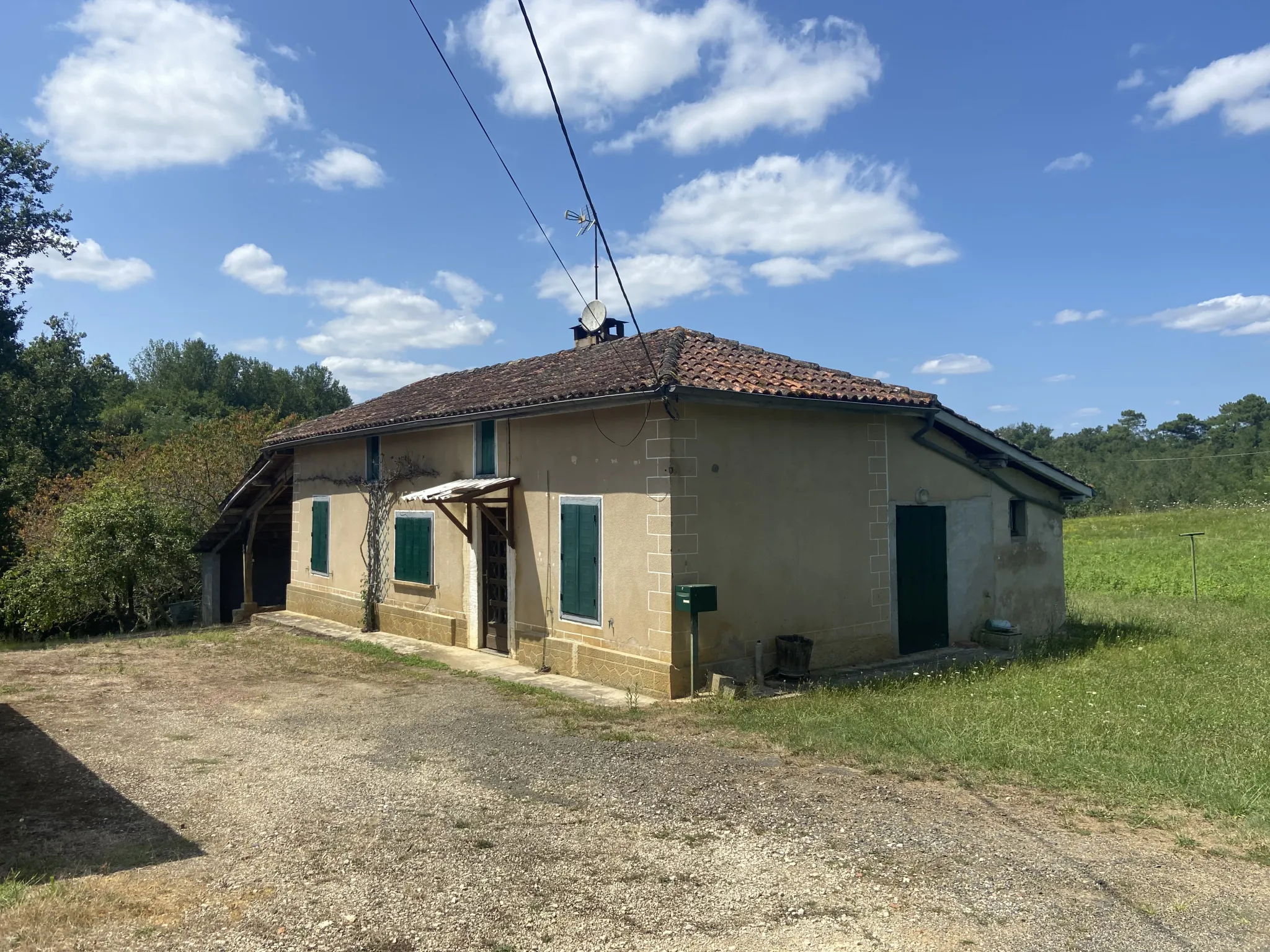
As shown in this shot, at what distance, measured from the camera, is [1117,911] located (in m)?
3.99

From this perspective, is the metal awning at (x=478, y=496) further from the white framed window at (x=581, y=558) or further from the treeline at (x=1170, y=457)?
the treeline at (x=1170, y=457)

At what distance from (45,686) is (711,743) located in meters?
8.37

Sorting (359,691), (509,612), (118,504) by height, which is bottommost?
(359,691)

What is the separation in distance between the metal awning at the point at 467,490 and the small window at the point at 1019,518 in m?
7.55

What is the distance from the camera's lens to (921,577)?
37.2 ft

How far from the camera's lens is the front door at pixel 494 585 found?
11641mm

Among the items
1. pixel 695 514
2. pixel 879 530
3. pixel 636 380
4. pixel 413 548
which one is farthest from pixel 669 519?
pixel 413 548

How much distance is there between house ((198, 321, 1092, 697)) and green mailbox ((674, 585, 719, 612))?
0.20 meters

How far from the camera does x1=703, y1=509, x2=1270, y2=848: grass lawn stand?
5.78 m

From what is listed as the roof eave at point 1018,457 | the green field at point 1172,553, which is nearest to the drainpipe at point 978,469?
the roof eave at point 1018,457

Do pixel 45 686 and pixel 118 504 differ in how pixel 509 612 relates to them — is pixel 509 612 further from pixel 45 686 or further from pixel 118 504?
pixel 118 504

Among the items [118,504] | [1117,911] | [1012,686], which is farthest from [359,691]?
[118,504]

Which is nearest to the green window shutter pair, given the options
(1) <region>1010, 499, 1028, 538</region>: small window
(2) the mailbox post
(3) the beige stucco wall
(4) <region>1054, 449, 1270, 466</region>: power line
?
(3) the beige stucco wall

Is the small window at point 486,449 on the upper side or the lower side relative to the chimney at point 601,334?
lower
